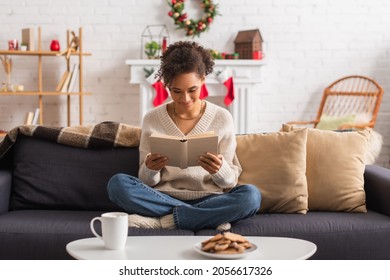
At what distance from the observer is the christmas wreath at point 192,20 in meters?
5.78

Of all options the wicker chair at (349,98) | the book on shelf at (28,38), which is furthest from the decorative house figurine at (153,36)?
the wicker chair at (349,98)

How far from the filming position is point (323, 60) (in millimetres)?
5961

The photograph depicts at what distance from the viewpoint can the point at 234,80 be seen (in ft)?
18.7

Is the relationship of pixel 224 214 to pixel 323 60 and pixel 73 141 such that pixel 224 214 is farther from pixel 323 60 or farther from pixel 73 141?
pixel 323 60

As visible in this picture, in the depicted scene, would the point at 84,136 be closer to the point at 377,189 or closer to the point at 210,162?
the point at 210,162

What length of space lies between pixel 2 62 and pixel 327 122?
110 inches

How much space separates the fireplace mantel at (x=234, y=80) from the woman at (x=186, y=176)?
9.00 feet

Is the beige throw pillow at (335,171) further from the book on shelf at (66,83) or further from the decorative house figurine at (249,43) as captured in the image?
the book on shelf at (66,83)

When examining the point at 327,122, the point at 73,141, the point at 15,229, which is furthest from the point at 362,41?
the point at 15,229

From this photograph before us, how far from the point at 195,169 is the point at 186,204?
0.21m

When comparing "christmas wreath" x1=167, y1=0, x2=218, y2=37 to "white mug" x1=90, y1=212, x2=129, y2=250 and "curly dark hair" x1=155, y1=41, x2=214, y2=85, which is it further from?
"white mug" x1=90, y1=212, x2=129, y2=250

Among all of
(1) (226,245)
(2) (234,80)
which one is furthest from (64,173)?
(2) (234,80)

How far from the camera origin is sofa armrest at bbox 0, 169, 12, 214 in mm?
2809

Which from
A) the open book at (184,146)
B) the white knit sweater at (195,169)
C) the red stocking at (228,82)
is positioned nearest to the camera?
the open book at (184,146)
